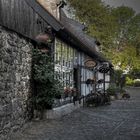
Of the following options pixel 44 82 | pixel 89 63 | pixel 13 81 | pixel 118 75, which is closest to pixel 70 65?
pixel 89 63

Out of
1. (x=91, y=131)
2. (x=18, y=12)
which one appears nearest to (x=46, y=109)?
(x=91, y=131)

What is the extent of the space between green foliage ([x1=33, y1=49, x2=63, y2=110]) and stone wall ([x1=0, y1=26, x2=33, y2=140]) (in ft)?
2.12

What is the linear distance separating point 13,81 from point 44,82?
403 cm

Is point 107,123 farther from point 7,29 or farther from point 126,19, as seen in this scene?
point 126,19

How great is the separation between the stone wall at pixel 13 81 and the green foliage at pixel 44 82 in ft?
2.12

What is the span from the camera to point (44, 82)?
1862cm

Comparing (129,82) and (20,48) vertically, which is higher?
(129,82)

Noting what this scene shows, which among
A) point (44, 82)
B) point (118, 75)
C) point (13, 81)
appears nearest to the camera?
point (13, 81)

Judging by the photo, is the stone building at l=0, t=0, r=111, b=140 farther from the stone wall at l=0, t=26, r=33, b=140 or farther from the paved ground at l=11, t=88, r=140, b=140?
the paved ground at l=11, t=88, r=140, b=140

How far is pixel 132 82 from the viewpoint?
7825cm

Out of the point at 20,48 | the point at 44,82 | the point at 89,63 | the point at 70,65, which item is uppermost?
the point at 89,63

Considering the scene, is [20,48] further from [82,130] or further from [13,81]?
[82,130]

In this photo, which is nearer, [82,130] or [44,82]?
[82,130]

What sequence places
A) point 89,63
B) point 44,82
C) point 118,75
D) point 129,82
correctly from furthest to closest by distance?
point 129,82
point 118,75
point 89,63
point 44,82
